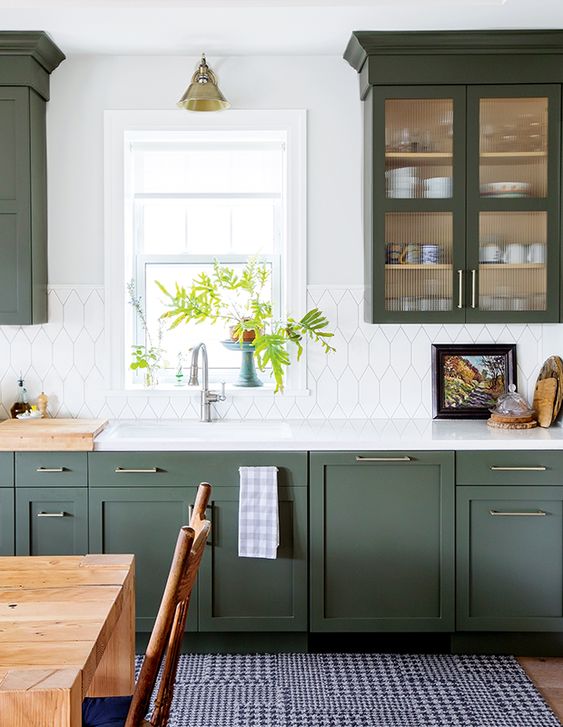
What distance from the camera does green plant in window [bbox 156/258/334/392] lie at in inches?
149

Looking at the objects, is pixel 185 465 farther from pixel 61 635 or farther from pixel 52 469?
pixel 61 635

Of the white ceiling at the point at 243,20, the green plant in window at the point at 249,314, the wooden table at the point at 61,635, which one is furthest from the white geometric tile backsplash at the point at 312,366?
the wooden table at the point at 61,635

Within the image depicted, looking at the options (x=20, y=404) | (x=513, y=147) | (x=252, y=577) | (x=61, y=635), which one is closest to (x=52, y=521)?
(x=20, y=404)

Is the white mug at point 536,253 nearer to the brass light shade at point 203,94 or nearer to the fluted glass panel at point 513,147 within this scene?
the fluted glass panel at point 513,147

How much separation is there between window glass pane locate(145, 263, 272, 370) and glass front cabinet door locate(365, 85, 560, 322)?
2.62 ft

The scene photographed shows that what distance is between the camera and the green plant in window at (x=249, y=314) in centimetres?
379

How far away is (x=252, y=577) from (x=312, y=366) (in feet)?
3.49

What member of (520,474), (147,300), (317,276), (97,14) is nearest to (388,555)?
(520,474)

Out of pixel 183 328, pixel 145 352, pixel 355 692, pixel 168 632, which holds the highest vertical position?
pixel 183 328

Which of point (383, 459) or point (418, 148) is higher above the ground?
point (418, 148)

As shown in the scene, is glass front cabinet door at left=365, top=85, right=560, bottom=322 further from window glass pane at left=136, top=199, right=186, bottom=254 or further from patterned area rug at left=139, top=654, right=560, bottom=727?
patterned area rug at left=139, top=654, right=560, bottom=727

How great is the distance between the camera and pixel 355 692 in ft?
10.2

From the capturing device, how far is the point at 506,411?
367 centimetres

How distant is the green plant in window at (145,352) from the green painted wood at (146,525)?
0.75 metres
